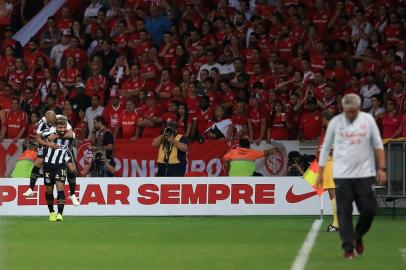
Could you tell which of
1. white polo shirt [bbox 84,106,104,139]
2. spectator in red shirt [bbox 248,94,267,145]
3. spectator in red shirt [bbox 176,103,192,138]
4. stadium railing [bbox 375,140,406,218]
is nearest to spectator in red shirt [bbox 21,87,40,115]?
white polo shirt [bbox 84,106,104,139]

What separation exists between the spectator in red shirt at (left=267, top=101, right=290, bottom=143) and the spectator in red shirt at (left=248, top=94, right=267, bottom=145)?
0.19 m

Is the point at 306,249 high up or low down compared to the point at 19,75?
down

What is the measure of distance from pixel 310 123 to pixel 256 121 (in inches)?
50.4

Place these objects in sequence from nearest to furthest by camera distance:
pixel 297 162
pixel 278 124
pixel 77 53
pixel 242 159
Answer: pixel 242 159 < pixel 297 162 < pixel 278 124 < pixel 77 53

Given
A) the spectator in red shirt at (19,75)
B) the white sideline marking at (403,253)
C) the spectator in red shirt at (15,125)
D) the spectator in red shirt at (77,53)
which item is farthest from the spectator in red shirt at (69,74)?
the white sideline marking at (403,253)

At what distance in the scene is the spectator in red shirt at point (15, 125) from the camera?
2731cm

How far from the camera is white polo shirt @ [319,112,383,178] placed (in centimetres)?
1397

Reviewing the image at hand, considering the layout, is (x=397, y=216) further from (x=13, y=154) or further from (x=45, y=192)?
(x=13, y=154)

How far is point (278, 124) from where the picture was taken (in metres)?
26.2

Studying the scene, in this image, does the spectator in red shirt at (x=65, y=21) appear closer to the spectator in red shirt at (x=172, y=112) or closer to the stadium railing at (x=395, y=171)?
the spectator in red shirt at (x=172, y=112)

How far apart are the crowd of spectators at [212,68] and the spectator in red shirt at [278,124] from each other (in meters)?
0.03

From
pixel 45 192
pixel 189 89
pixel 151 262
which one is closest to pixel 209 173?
pixel 189 89

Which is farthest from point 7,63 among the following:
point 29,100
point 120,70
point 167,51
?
point 167,51

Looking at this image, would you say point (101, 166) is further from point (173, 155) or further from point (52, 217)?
point (52, 217)
